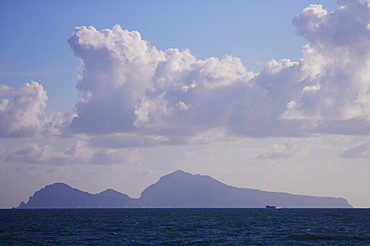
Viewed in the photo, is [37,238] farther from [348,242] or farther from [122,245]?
[348,242]

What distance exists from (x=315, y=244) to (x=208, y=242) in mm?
22588

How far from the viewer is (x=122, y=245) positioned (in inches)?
3947

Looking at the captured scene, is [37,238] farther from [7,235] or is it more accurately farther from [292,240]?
[292,240]

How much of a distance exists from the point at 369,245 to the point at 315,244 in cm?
1075

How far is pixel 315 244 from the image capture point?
105 m

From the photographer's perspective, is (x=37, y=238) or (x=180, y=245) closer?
(x=180, y=245)

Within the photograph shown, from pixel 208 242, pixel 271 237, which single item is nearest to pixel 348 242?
pixel 271 237

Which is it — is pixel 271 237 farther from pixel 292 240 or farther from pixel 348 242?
pixel 348 242

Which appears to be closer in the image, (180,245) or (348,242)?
(180,245)

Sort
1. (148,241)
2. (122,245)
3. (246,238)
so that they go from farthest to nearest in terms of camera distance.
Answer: (246,238)
(148,241)
(122,245)

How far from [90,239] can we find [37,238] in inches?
505

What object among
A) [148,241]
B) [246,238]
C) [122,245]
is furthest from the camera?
[246,238]

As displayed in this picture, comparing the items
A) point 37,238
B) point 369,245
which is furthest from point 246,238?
point 37,238

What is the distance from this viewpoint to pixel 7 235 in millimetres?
120188
